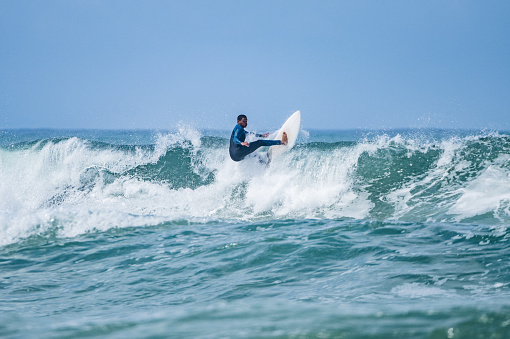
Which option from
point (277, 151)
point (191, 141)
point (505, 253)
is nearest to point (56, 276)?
point (505, 253)

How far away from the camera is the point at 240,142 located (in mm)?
10852

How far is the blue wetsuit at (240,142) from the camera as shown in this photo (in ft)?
35.6

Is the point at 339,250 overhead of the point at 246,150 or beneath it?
beneath

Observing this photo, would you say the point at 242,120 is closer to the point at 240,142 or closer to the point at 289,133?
the point at 240,142

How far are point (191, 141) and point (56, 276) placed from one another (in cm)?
902

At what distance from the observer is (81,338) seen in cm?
313

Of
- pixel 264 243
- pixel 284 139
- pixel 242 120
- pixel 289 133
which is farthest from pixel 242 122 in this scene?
pixel 264 243

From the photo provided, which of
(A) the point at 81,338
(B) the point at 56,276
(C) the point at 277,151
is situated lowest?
(B) the point at 56,276

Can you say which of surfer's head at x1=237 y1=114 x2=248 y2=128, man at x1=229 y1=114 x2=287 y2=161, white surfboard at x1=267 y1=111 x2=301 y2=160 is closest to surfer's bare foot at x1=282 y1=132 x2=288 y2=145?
white surfboard at x1=267 y1=111 x2=301 y2=160

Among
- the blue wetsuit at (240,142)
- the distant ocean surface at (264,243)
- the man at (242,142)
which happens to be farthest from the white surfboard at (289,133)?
the blue wetsuit at (240,142)

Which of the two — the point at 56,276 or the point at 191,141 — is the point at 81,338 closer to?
the point at 56,276

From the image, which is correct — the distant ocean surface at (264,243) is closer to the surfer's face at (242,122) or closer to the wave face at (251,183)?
the wave face at (251,183)

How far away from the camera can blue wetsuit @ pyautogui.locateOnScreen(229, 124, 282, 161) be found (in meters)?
10.9

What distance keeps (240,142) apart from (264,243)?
4533 millimetres
